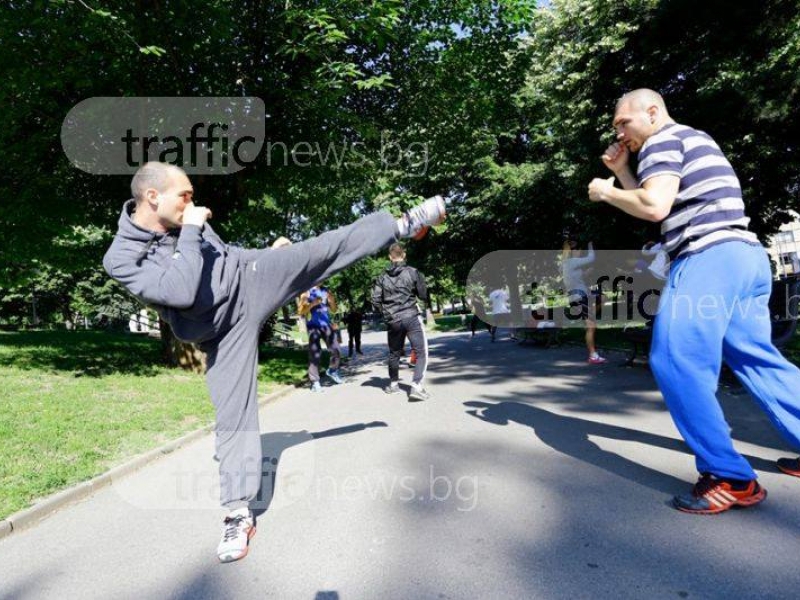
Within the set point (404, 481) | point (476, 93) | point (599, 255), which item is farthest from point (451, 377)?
point (599, 255)

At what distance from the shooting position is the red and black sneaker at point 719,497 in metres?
2.67

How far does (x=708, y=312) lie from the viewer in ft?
8.53

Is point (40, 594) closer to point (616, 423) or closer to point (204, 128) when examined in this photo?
point (616, 423)

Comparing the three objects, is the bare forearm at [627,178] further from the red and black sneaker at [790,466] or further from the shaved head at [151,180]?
the shaved head at [151,180]

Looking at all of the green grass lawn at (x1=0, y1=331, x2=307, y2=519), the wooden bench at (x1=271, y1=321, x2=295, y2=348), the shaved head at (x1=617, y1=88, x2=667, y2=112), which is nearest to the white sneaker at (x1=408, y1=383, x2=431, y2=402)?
the green grass lawn at (x1=0, y1=331, x2=307, y2=519)

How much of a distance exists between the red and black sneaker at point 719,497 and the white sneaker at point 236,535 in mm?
2411

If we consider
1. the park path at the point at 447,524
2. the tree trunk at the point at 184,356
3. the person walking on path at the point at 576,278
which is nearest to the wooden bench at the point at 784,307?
the park path at the point at 447,524

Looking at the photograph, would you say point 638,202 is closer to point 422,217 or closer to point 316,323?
point 422,217

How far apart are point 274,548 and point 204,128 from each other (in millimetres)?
8766

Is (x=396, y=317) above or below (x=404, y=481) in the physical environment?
above

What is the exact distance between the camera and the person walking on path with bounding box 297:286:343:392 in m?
8.72

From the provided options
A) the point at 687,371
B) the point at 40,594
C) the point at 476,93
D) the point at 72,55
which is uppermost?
the point at 476,93

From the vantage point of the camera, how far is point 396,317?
7.26 m

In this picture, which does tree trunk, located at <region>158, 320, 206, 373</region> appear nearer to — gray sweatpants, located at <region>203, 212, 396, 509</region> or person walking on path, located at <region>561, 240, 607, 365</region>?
person walking on path, located at <region>561, 240, 607, 365</region>
